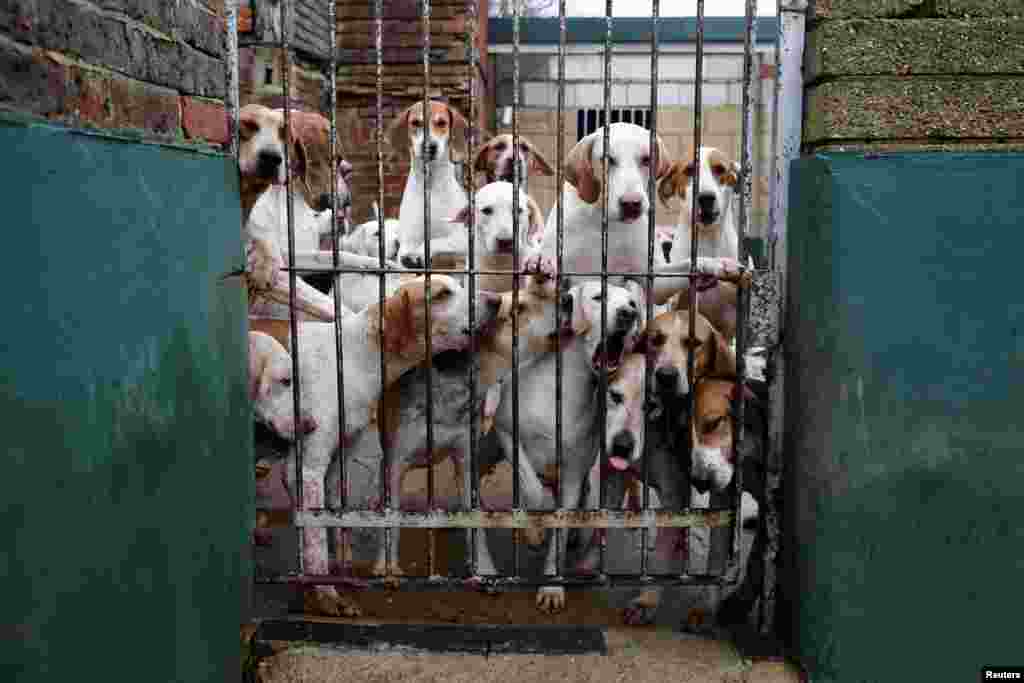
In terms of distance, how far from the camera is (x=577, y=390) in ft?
13.7

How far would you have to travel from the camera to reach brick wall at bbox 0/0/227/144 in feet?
6.56

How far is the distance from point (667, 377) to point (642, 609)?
0.89 metres

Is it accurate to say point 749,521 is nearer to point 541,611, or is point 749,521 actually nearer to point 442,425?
point 541,611

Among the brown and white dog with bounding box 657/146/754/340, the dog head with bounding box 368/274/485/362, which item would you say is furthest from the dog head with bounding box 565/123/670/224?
the dog head with bounding box 368/274/485/362

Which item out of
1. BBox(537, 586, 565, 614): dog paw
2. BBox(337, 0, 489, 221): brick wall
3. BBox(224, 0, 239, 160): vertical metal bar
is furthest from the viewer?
BBox(337, 0, 489, 221): brick wall

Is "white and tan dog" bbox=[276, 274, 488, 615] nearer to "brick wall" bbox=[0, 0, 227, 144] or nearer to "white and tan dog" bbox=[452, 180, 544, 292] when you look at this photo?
"brick wall" bbox=[0, 0, 227, 144]

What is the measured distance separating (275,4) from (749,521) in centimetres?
652

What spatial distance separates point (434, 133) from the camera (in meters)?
6.91

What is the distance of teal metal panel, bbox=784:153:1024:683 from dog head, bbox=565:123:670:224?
1283 millimetres

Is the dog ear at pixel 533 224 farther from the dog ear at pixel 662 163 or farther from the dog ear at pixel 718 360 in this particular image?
the dog ear at pixel 718 360

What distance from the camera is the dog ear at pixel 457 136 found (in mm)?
7250

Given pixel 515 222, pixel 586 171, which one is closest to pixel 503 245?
pixel 586 171

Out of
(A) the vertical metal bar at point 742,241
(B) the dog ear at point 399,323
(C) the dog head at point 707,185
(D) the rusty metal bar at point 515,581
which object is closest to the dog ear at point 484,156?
(C) the dog head at point 707,185

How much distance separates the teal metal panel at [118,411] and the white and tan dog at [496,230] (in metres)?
2.28
